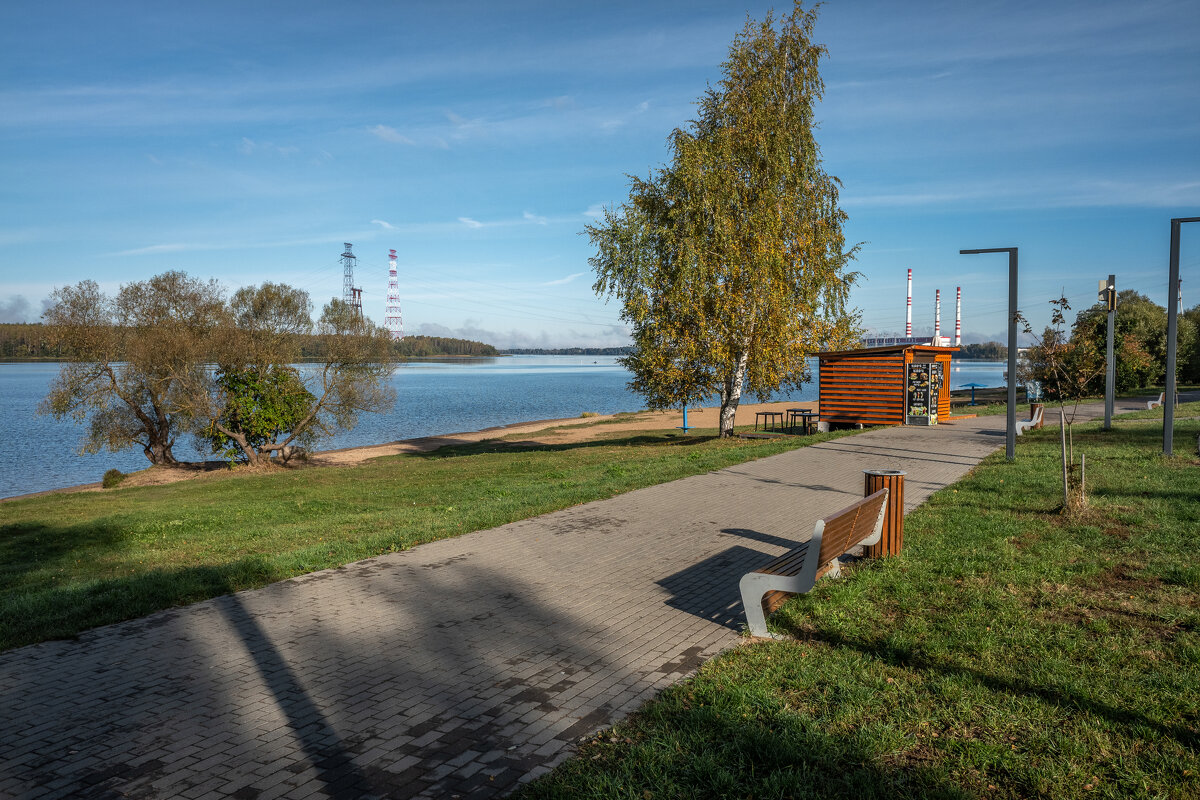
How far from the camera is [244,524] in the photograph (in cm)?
1091

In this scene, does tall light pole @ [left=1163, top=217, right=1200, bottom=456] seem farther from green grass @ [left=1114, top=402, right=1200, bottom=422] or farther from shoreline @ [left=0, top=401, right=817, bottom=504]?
shoreline @ [left=0, top=401, right=817, bottom=504]

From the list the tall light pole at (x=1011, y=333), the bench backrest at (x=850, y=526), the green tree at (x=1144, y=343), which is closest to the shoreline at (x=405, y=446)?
the green tree at (x=1144, y=343)

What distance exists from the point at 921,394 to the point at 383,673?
68.7 ft

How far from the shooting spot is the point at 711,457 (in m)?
15.0

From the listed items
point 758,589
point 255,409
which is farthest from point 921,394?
point 255,409

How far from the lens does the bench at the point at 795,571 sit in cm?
516

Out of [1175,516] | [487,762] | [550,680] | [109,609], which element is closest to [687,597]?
[550,680]

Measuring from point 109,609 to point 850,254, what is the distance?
19.0 metres

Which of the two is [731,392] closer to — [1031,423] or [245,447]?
[1031,423]

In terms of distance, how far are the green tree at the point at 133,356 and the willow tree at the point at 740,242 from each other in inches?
601

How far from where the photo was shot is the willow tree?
18.4 meters

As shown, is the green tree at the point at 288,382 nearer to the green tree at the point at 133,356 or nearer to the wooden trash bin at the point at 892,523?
the green tree at the point at 133,356

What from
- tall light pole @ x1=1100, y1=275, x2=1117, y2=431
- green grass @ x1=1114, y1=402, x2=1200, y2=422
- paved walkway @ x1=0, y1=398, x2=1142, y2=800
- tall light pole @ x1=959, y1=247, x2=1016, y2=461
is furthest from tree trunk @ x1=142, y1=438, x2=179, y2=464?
green grass @ x1=1114, y1=402, x2=1200, y2=422

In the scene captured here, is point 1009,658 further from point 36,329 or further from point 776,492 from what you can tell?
point 36,329
